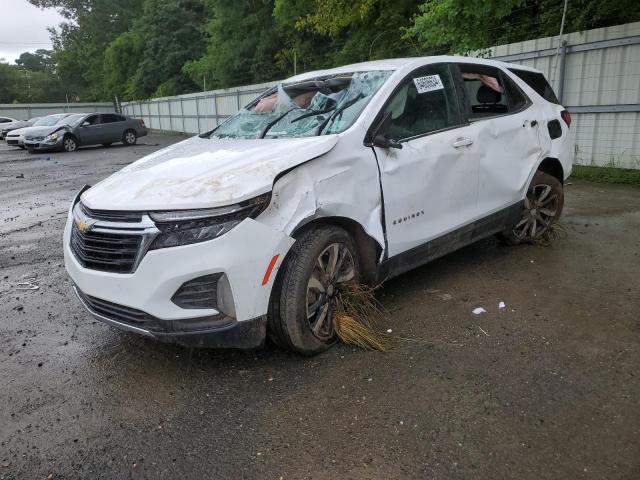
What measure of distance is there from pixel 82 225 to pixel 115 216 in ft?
0.99

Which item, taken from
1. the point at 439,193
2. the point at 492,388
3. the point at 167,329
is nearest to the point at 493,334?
the point at 492,388

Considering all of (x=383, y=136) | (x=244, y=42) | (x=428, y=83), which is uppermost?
(x=244, y=42)

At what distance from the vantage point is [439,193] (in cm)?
391

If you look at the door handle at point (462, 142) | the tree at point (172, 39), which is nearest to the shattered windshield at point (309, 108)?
the door handle at point (462, 142)

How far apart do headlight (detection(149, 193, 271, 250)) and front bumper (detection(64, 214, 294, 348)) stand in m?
0.04

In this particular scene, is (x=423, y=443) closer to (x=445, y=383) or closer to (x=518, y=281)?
(x=445, y=383)

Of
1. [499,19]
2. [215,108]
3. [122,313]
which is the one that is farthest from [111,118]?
[122,313]

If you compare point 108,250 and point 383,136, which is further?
point 383,136

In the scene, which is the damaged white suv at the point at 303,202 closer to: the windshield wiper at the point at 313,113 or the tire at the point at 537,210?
the windshield wiper at the point at 313,113

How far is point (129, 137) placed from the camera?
901 inches

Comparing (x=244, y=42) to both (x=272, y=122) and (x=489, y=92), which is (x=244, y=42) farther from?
(x=272, y=122)

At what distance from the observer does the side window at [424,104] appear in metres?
3.73

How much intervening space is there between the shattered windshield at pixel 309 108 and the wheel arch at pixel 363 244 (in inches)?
24.3

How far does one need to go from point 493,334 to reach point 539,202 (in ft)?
7.14
